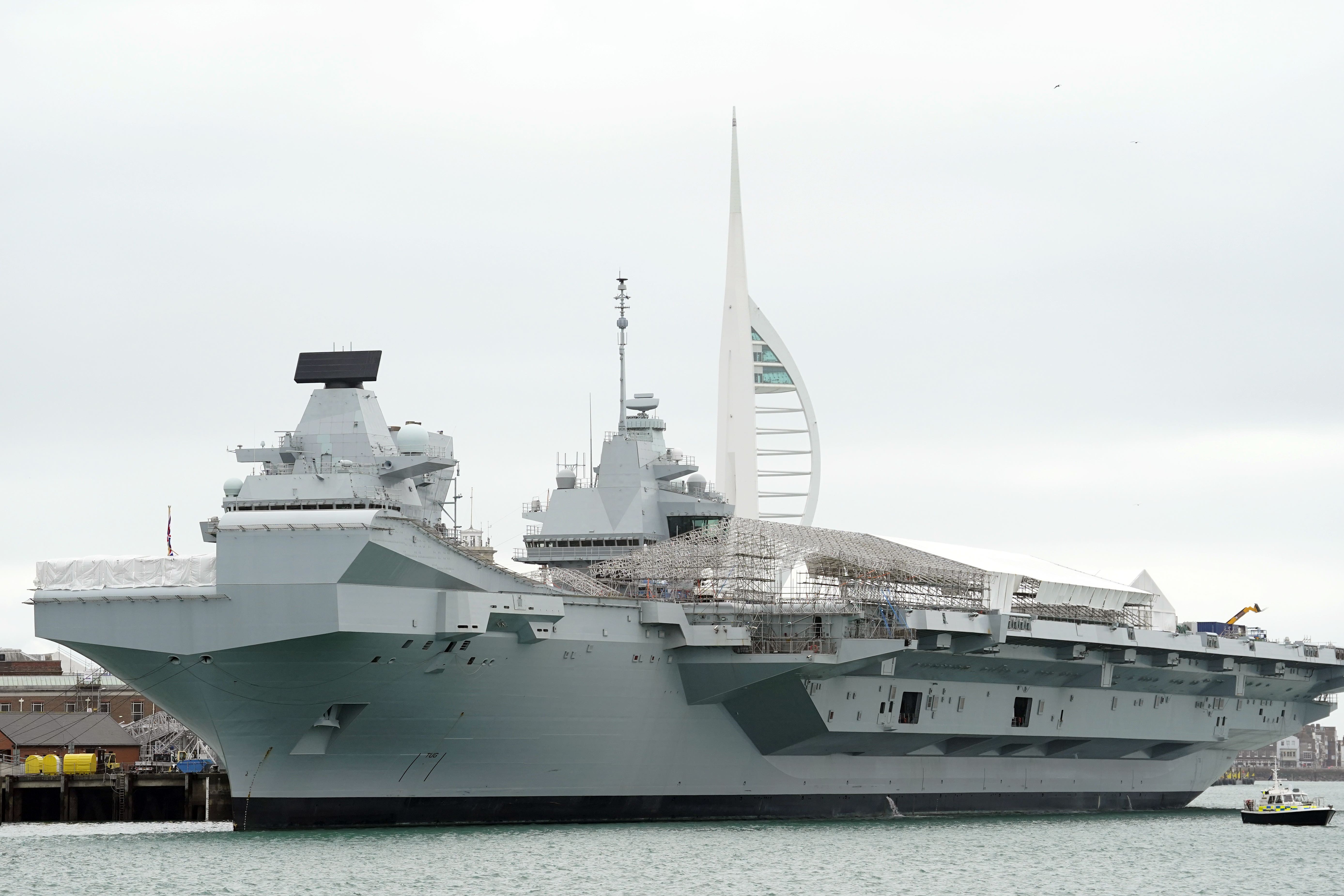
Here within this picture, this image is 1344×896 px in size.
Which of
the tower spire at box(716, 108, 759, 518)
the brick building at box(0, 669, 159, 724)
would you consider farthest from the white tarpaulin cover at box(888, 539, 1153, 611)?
the brick building at box(0, 669, 159, 724)

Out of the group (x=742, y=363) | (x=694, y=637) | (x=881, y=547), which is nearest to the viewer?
(x=694, y=637)

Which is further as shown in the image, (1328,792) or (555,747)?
(1328,792)

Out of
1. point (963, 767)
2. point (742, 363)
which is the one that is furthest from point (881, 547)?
point (742, 363)

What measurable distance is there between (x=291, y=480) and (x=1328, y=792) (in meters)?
97.4

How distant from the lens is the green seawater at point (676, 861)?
28.0 metres

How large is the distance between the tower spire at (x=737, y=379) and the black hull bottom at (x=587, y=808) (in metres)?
16.2

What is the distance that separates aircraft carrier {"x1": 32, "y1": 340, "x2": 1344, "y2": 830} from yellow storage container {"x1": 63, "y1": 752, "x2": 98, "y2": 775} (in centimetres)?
1276

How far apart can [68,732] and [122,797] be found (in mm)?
10765

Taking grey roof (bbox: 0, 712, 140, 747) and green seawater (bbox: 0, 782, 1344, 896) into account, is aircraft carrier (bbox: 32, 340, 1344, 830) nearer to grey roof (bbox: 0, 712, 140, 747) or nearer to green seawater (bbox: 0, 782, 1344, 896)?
green seawater (bbox: 0, 782, 1344, 896)

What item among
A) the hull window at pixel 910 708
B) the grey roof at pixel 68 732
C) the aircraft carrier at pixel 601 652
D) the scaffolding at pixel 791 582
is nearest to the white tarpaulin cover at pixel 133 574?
the aircraft carrier at pixel 601 652

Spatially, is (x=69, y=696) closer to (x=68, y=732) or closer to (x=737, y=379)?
(x=68, y=732)

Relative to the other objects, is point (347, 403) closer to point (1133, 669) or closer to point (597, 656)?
point (597, 656)

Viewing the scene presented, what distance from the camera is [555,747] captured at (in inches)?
1410

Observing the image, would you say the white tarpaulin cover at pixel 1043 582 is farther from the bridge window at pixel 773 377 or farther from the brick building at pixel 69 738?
the brick building at pixel 69 738
